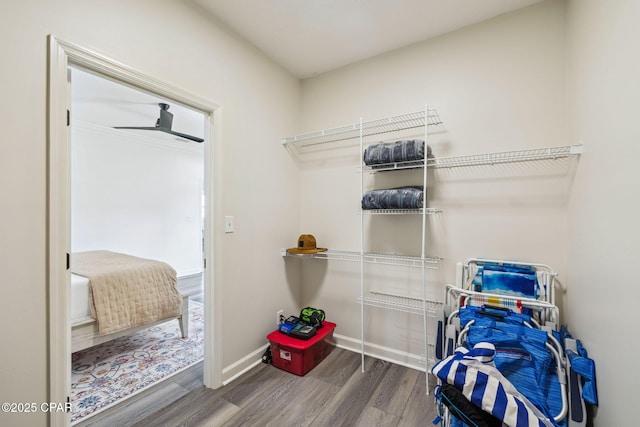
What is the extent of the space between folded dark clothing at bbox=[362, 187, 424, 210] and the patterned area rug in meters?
2.08

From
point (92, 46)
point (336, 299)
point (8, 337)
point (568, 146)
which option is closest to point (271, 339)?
point (336, 299)

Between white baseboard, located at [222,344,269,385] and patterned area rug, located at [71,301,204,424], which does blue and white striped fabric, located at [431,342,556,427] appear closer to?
white baseboard, located at [222,344,269,385]

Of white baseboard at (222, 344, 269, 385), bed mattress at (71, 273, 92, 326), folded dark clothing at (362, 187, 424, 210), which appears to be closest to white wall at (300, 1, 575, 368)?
folded dark clothing at (362, 187, 424, 210)

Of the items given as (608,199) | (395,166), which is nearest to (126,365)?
(395,166)

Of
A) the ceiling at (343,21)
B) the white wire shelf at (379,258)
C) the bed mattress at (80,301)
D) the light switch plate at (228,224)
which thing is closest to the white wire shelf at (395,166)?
the white wire shelf at (379,258)

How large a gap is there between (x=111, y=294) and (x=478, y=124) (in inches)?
128

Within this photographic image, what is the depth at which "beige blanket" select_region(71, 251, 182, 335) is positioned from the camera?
225cm

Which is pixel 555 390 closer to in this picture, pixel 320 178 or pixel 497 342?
pixel 497 342

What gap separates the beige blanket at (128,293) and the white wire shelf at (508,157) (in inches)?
106

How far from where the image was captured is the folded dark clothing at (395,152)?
6.63ft

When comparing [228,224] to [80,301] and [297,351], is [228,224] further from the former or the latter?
[80,301]

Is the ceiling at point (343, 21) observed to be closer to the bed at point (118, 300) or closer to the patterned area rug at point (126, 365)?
the bed at point (118, 300)

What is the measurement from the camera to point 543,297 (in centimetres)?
172

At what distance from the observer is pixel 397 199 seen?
2.06 m
